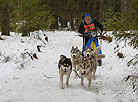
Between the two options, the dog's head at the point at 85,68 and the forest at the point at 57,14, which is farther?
the dog's head at the point at 85,68

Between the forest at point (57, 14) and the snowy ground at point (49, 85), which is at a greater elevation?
the forest at point (57, 14)

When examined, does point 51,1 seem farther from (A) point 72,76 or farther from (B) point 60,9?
(A) point 72,76

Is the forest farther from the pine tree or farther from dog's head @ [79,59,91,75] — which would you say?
dog's head @ [79,59,91,75]

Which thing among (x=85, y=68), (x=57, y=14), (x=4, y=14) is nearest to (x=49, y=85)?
(x=85, y=68)

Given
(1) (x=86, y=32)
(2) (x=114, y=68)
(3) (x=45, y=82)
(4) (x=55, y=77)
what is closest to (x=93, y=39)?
(1) (x=86, y=32)

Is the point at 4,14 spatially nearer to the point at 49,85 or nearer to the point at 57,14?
the point at 49,85

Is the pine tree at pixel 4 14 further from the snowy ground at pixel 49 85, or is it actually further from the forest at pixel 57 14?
the snowy ground at pixel 49 85

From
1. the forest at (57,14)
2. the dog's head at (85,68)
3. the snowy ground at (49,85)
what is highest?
the forest at (57,14)

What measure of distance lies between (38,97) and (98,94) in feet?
5.68

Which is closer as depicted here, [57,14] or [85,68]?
[85,68]

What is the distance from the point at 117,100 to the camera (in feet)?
15.2

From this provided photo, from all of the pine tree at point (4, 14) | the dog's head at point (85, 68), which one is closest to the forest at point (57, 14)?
the pine tree at point (4, 14)

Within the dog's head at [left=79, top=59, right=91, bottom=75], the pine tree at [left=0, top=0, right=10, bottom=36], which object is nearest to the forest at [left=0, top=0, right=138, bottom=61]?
the pine tree at [left=0, top=0, right=10, bottom=36]

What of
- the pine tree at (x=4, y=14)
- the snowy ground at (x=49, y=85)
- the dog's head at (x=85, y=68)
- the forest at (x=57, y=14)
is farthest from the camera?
the pine tree at (x=4, y=14)
